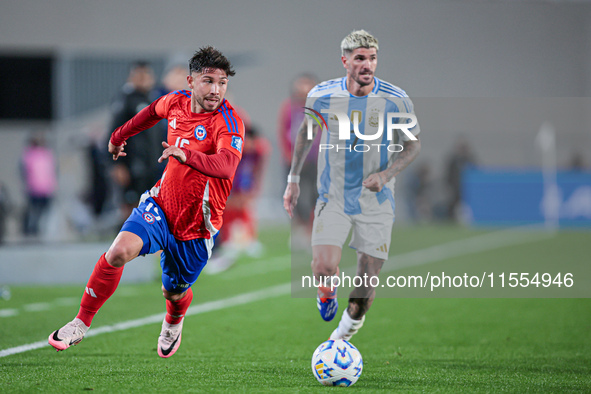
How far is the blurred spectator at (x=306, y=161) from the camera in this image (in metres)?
9.54

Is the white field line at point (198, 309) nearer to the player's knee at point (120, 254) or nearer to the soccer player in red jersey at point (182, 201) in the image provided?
the soccer player in red jersey at point (182, 201)

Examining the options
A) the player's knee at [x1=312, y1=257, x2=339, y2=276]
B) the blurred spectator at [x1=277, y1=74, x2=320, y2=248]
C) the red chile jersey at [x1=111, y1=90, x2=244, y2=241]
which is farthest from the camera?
the blurred spectator at [x1=277, y1=74, x2=320, y2=248]

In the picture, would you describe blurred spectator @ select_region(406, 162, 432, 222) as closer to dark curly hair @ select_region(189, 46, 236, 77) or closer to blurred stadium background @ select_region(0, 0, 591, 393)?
blurred stadium background @ select_region(0, 0, 591, 393)

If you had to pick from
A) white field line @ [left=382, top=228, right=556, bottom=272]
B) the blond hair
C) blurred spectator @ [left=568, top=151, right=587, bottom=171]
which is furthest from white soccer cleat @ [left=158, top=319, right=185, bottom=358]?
blurred spectator @ [left=568, top=151, right=587, bottom=171]

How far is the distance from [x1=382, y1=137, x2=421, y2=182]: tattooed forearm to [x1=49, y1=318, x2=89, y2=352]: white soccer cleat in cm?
208

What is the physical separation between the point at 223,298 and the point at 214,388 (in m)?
3.98

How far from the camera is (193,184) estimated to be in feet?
14.6

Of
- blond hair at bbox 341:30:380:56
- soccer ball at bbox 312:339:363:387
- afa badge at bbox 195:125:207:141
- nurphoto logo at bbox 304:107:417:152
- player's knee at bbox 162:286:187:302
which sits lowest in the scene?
soccer ball at bbox 312:339:363:387

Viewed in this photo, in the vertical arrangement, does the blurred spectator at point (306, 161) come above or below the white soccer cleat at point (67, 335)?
above

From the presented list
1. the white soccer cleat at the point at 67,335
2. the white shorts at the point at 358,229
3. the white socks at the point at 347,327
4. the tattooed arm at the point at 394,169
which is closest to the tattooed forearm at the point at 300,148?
the white shorts at the point at 358,229

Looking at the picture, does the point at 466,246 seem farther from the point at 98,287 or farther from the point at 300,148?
the point at 98,287

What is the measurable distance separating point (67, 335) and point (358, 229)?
77.6 inches

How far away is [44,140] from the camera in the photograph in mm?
14969

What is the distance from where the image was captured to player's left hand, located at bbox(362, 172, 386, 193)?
15.5 ft
